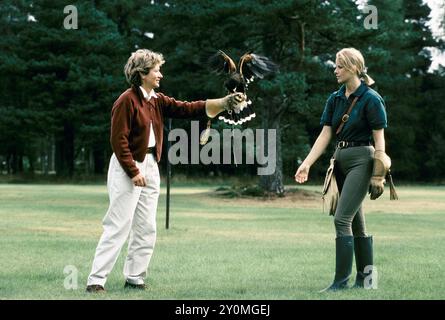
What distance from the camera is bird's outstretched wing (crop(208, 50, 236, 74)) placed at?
7.69m

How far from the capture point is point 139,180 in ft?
22.8

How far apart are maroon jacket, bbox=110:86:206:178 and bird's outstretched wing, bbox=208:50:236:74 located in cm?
49

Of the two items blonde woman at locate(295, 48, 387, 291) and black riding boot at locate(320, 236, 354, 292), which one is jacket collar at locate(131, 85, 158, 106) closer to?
blonde woman at locate(295, 48, 387, 291)

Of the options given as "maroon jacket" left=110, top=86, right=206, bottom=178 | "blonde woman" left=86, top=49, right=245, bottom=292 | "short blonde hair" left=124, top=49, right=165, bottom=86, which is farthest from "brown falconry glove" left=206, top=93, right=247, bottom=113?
"short blonde hair" left=124, top=49, right=165, bottom=86

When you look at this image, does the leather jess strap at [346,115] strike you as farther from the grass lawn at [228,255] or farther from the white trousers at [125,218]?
the white trousers at [125,218]

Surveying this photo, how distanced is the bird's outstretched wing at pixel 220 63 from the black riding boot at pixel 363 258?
210 cm

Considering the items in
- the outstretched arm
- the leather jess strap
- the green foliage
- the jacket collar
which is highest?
the green foliage

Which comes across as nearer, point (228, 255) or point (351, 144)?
point (351, 144)

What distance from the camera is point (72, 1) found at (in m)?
46.7

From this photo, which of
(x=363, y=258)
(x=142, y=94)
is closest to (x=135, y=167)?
(x=142, y=94)

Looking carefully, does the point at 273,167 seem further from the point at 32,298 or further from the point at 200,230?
the point at 32,298

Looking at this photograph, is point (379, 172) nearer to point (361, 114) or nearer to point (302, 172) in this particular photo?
point (361, 114)

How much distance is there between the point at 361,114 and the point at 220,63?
1633 mm
